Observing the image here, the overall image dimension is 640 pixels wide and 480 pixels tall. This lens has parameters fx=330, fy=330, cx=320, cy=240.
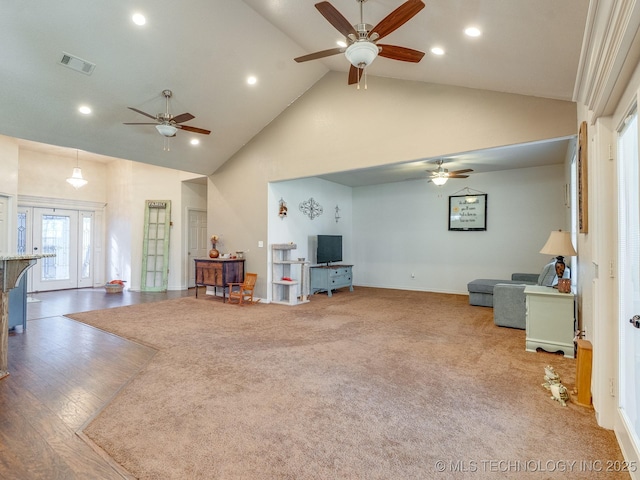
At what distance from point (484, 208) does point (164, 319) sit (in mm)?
6658

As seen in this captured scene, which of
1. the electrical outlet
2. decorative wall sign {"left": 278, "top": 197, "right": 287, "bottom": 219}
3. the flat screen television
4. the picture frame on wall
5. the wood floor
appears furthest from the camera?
the flat screen television

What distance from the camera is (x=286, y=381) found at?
2.90 meters

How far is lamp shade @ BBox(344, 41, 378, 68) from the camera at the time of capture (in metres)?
2.82

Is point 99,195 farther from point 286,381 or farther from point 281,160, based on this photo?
point 286,381

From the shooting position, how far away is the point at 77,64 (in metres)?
4.18

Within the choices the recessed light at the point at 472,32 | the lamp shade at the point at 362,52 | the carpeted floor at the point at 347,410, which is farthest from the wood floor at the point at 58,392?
the recessed light at the point at 472,32

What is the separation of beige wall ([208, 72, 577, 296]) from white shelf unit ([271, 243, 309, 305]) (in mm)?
227

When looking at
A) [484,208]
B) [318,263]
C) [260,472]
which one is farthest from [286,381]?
[484,208]

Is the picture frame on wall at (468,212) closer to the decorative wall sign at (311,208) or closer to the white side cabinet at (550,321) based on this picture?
the decorative wall sign at (311,208)

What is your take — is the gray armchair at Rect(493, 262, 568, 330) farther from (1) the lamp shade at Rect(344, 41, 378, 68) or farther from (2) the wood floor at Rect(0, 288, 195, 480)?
(2) the wood floor at Rect(0, 288, 195, 480)

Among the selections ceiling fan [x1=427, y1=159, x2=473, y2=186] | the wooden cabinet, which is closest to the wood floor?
the wooden cabinet

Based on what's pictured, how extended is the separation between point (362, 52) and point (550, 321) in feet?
11.1

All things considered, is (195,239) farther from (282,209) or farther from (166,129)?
(166,129)

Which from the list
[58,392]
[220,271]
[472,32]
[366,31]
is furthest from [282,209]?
[58,392]
